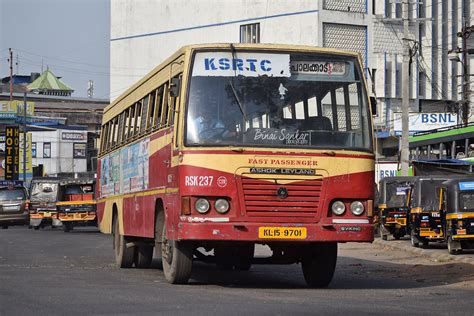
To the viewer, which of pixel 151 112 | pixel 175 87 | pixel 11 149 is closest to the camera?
pixel 175 87

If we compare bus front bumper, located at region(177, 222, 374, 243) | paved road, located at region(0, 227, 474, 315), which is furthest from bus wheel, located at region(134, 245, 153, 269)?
bus front bumper, located at region(177, 222, 374, 243)

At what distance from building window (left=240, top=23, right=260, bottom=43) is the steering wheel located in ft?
214

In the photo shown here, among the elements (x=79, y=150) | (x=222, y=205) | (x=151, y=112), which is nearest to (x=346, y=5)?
(x=79, y=150)

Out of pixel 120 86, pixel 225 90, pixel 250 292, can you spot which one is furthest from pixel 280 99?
pixel 120 86

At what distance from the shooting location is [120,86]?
94.8 m

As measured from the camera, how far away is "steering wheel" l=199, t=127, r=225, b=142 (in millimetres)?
14969

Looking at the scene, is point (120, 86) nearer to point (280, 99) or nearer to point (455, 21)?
point (455, 21)

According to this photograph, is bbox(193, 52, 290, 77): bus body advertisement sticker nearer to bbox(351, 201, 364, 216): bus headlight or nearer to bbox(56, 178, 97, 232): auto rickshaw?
bbox(351, 201, 364, 216): bus headlight

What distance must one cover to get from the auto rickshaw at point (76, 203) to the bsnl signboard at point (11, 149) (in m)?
41.9

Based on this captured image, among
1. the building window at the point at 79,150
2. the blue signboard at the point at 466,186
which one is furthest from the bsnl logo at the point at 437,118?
the building window at the point at 79,150

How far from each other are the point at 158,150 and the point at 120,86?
78.6 meters

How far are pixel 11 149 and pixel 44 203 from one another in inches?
1595

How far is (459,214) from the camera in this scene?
2895 cm

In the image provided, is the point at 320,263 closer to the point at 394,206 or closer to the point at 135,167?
the point at 135,167
